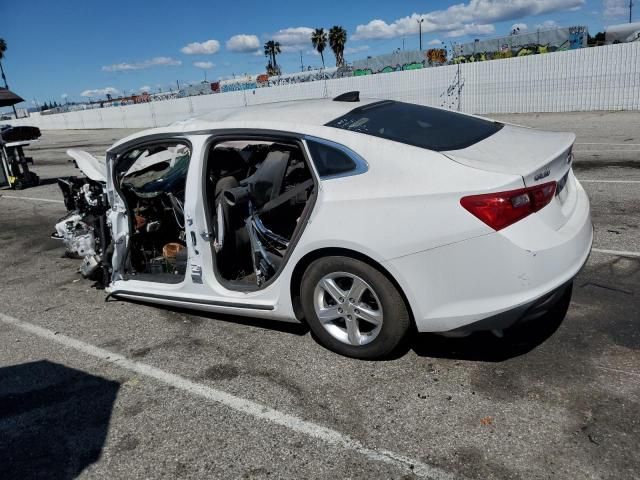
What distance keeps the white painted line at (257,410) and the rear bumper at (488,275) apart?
0.79 meters

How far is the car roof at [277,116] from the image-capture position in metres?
3.61

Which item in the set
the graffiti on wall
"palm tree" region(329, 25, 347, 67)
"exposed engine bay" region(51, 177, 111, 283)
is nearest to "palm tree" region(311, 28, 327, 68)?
"palm tree" region(329, 25, 347, 67)

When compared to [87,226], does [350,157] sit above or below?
above

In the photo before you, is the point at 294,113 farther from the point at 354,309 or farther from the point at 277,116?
the point at 354,309

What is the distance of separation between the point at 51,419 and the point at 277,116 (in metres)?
2.39

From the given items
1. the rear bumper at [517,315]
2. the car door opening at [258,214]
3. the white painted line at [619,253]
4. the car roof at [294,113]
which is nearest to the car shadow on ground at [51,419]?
the car door opening at [258,214]

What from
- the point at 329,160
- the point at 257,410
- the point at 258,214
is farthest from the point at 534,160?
the point at 257,410

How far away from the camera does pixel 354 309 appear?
3.34m

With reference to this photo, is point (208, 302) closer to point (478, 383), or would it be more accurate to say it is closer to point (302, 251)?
Answer: point (302, 251)

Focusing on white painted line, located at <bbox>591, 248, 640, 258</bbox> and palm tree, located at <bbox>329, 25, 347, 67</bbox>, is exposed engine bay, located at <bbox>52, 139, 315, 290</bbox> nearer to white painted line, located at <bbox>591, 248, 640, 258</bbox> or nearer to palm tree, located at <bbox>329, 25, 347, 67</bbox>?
white painted line, located at <bbox>591, 248, 640, 258</bbox>

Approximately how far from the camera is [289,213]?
4.04 metres

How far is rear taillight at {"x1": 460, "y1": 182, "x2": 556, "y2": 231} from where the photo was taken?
111 inches

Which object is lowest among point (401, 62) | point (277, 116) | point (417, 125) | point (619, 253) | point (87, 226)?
point (619, 253)

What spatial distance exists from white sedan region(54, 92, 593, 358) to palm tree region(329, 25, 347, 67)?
73.6 meters
